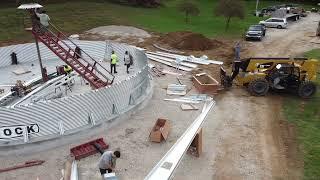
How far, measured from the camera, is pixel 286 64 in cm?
2116

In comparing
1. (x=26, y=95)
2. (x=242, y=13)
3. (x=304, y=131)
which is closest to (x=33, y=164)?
(x=26, y=95)

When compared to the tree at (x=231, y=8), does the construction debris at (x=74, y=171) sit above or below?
below

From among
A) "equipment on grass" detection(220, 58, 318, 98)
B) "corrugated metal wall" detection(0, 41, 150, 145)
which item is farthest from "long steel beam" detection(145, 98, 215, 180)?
"equipment on grass" detection(220, 58, 318, 98)

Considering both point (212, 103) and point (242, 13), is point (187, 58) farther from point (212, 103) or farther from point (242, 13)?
point (242, 13)

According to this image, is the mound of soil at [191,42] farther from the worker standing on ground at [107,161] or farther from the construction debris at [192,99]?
the worker standing on ground at [107,161]

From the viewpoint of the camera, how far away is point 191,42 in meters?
31.9

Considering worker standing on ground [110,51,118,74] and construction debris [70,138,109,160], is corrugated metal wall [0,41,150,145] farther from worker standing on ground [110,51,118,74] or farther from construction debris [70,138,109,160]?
worker standing on ground [110,51,118,74]

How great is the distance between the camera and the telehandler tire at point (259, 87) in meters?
21.2

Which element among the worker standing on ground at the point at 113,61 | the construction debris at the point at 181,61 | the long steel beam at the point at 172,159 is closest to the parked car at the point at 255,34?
the construction debris at the point at 181,61

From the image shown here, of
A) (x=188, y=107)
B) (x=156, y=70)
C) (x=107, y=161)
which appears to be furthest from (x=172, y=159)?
(x=156, y=70)

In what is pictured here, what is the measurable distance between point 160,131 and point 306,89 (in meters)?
9.33

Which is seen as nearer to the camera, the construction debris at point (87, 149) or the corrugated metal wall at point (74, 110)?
the construction debris at point (87, 149)

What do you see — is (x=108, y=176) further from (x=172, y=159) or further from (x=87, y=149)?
(x=87, y=149)

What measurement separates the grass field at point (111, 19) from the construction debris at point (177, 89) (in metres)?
16.1
